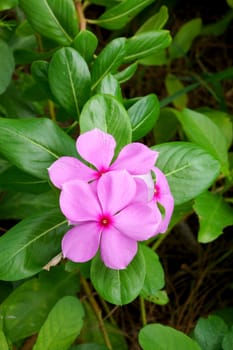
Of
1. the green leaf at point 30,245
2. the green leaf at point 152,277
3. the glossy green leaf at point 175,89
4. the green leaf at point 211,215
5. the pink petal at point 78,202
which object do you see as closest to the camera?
the pink petal at point 78,202

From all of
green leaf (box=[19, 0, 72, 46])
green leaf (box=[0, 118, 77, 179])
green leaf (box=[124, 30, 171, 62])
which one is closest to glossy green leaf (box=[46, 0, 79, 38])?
green leaf (box=[19, 0, 72, 46])

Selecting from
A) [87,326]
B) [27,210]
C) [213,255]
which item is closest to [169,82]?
[213,255]

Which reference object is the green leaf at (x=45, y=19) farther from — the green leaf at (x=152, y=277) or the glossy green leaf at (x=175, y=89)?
the glossy green leaf at (x=175, y=89)

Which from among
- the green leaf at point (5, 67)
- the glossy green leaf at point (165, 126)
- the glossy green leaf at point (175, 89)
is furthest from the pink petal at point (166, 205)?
the glossy green leaf at point (175, 89)

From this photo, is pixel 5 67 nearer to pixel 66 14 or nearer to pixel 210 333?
pixel 66 14

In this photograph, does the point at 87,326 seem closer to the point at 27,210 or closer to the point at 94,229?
the point at 27,210

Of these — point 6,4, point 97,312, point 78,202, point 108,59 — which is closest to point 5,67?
point 6,4
